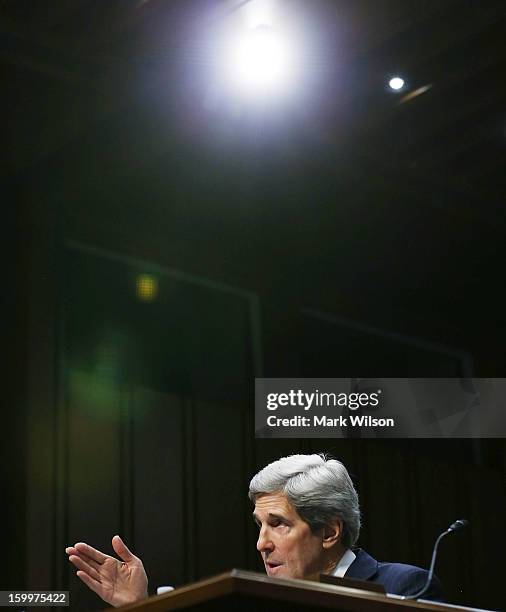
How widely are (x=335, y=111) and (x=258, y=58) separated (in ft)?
2.37

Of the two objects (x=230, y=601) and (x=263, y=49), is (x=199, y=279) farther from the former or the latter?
(x=230, y=601)

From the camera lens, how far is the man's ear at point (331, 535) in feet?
8.10

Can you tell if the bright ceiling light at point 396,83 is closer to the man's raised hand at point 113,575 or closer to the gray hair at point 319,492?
the gray hair at point 319,492

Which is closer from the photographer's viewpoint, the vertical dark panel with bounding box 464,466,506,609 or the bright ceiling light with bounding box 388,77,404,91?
the bright ceiling light with bounding box 388,77,404,91

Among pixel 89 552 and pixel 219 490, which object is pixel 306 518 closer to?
pixel 89 552

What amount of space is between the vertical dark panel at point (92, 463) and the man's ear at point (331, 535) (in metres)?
2.19

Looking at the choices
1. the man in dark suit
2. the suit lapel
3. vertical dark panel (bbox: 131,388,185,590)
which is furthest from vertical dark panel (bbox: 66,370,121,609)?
the suit lapel

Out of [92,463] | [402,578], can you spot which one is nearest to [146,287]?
[92,463]

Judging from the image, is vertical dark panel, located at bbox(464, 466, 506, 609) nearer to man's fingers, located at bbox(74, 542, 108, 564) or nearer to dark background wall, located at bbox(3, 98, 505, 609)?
dark background wall, located at bbox(3, 98, 505, 609)

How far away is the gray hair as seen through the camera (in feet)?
8.13

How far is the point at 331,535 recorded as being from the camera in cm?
247

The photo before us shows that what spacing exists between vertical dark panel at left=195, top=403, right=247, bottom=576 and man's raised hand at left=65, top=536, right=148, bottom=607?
8.78 ft

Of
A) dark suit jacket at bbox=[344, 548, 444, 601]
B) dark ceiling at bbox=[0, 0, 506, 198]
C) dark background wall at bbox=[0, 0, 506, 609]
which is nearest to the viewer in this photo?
dark suit jacket at bbox=[344, 548, 444, 601]

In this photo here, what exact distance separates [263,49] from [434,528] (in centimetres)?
314
